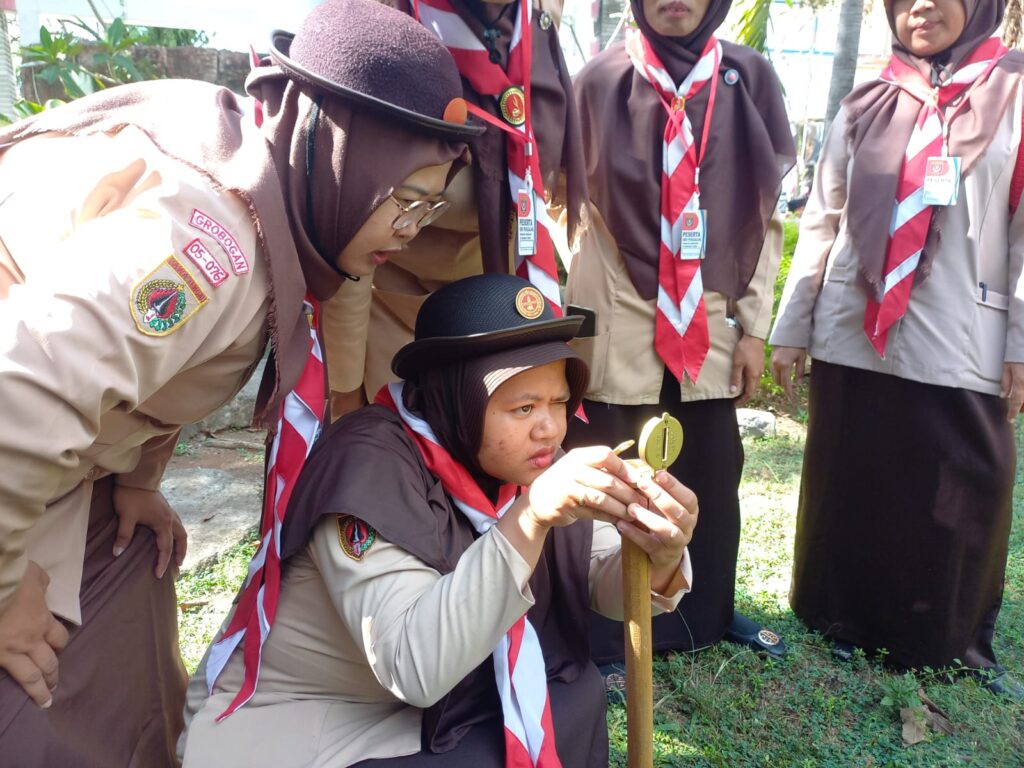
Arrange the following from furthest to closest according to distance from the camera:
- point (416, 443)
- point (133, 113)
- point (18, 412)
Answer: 1. point (416, 443)
2. point (133, 113)
3. point (18, 412)

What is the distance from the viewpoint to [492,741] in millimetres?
1825

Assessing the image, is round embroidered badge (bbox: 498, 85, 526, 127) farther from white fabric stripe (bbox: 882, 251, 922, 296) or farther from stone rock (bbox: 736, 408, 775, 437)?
stone rock (bbox: 736, 408, 775, 437)

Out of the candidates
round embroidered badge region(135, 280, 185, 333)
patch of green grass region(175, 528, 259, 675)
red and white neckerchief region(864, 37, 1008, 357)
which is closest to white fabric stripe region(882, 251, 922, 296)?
red and white neckerchief region(864, 37, 1008, 357)

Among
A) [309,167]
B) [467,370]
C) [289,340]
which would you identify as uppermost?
[309,167]

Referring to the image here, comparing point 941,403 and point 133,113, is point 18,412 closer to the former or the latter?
point 133,113

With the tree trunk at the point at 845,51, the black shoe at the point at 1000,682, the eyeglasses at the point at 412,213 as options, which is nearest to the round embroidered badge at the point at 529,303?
the eyeglasses at the point at 412,213

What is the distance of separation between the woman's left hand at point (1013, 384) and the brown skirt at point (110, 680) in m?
2.66

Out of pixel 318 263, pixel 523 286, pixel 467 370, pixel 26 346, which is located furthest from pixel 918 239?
pixel 26 346

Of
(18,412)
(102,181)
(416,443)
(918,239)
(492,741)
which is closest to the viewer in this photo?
(18,412)

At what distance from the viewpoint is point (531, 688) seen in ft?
5.93

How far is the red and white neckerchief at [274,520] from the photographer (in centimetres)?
184

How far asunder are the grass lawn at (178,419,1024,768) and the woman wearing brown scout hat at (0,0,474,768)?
1.47 metres

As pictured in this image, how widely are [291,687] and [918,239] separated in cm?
241

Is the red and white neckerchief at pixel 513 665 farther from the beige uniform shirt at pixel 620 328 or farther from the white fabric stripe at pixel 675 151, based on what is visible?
the white fabric stripe at pixel 675 151
